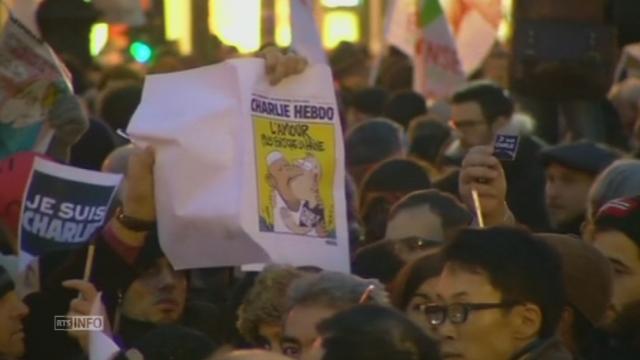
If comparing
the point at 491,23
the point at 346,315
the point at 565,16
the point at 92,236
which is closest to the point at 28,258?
the point at 92,236

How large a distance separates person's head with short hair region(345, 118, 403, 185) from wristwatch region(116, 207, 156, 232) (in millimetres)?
4077

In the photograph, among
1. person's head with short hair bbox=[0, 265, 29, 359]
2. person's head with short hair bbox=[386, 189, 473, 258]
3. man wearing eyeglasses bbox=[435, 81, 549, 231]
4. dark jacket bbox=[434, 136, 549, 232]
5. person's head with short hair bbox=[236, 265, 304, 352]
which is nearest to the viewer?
person's head with short hair bbox=[236, 265, 304, 352]

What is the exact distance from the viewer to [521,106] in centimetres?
1447

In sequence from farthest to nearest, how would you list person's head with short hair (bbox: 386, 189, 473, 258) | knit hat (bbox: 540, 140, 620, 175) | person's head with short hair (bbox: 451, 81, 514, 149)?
person's head with short hair (bbox: 451, 81, 514, 149), knit hat (bbox: 540, 140, 620, 175), person's head with short hair (bbox: 386, 189, 473, 258)

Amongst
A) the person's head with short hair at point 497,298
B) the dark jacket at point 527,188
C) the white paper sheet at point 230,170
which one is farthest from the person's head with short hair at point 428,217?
the person's head with short hair at point 497,298

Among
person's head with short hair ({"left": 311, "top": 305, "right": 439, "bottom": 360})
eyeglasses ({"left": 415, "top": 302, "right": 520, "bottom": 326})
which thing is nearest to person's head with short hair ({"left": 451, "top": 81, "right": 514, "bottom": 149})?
eyeglasses ({"left": 415, "top": 302, "right": 520, "bottom": 326})

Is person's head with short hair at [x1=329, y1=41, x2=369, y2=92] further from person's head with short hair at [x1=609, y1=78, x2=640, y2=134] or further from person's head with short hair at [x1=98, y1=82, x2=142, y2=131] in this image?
person's head with short hair at [x1=98, y1=82, x2=142, y2=131]

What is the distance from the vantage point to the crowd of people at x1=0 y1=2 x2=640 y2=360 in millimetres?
6145

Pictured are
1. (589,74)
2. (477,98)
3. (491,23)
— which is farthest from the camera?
(491,23)

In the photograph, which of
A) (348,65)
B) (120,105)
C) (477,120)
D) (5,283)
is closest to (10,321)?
(5,283)

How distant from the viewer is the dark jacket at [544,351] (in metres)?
6.06

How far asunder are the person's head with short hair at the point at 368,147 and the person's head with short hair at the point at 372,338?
639cm

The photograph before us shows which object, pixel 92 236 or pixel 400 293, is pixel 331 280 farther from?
pixel 92 236

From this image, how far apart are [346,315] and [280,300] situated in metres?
1.70
